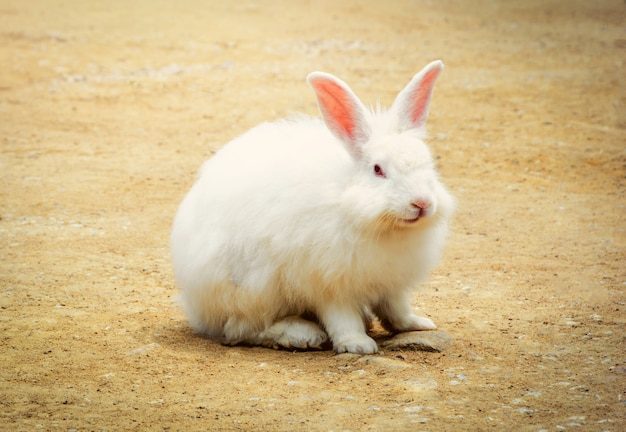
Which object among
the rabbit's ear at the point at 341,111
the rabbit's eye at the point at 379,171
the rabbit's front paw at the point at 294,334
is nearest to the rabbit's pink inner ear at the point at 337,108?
the rabbit's ear at the point at 341,111

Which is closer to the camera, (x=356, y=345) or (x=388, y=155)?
(x=388, y=155)

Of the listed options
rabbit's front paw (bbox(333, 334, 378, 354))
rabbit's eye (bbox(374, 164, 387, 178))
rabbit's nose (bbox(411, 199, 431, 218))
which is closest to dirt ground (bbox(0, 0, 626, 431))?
rabbit's front paw (bbox(333, 334, 378, 354))

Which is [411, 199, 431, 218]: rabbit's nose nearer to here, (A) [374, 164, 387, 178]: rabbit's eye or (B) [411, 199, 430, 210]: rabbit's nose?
(B) [411, 199, 430, 210]: rabbit's nose

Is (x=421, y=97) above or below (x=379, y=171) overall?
above

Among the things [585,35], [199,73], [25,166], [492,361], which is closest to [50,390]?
[492,361]

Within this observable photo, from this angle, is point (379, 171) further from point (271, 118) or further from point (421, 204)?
point (271, 118)

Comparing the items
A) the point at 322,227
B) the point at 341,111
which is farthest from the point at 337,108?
the point at 322,227

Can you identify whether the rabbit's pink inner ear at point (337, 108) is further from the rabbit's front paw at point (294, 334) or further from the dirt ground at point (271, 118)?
the dirt ground at point (271, 118)
